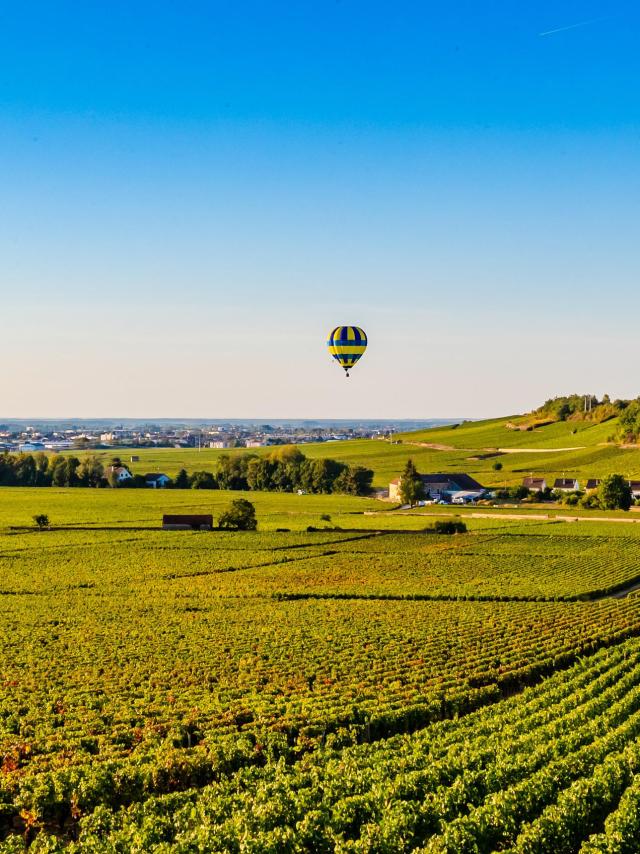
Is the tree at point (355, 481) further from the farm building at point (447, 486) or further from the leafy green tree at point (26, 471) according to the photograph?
the leafy green tree at point (26, 471)

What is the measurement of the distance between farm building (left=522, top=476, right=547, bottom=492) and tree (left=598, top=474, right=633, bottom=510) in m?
17.4

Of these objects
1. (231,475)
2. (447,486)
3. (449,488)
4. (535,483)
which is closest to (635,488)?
(535,483)

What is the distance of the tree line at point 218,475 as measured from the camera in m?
137

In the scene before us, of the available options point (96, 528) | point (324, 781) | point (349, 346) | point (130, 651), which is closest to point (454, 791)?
point (324, 781)

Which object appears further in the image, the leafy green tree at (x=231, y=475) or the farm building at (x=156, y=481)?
the leafy green tree at (x=231, y=475)

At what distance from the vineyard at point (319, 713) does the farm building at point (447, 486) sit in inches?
2749

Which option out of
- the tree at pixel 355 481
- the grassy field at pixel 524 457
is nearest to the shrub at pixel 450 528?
the tree at pixel 355 481

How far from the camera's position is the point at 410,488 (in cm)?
11156

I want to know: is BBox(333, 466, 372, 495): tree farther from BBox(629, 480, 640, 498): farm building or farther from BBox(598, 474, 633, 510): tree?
BBox(629, 480, 640, 498): farm building

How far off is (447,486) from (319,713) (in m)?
106

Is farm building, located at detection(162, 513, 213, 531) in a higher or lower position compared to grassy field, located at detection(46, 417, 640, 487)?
lower

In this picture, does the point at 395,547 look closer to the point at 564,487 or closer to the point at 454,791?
the point at 454,791

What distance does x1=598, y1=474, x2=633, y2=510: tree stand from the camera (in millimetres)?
102062

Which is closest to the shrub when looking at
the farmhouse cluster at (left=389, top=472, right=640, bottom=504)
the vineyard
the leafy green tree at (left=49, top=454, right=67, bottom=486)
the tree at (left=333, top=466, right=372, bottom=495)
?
the vineyard
